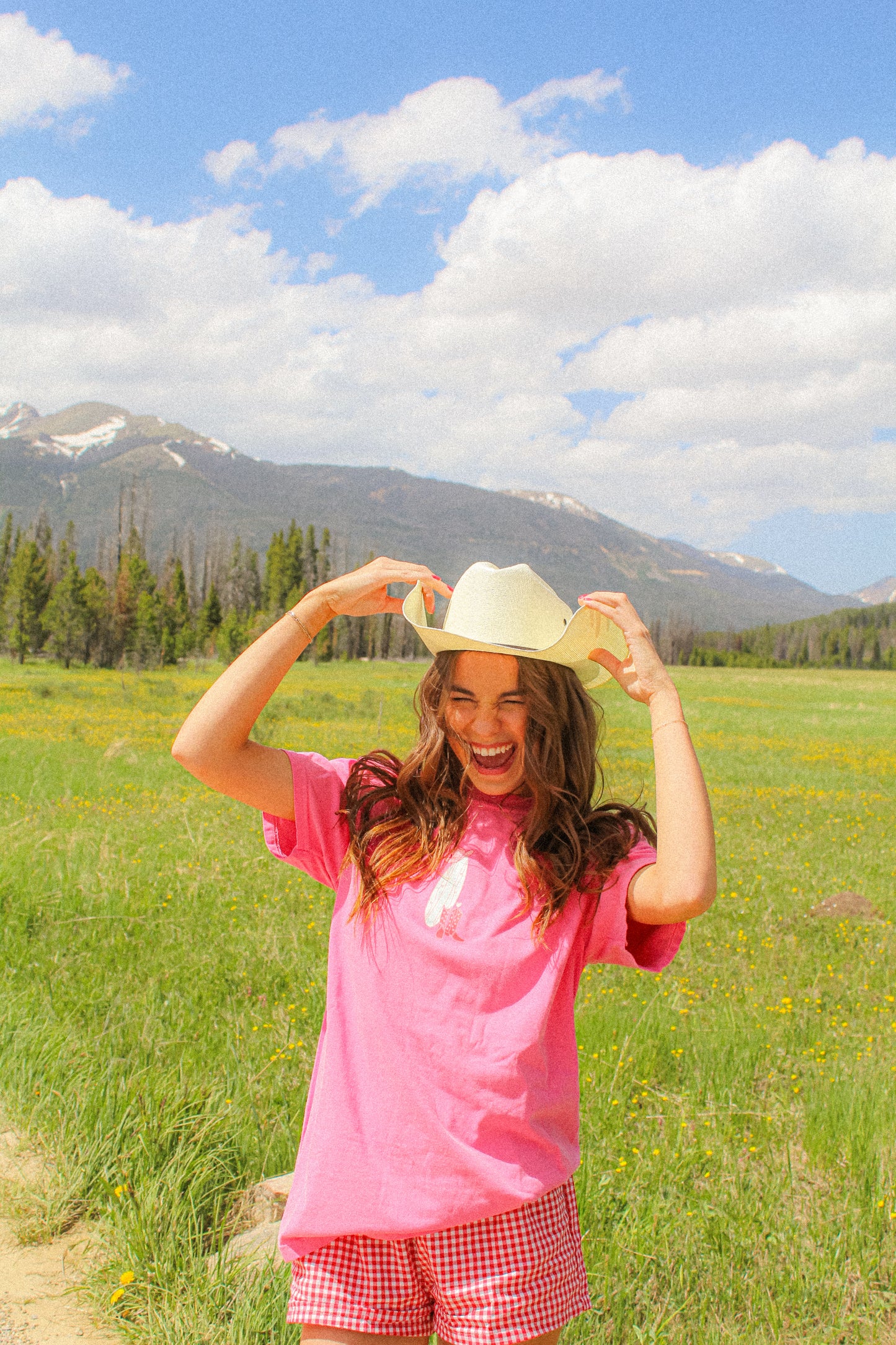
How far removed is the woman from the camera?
66.3 inches

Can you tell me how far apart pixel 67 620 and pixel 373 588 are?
2127 inches

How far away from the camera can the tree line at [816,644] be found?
465 ft

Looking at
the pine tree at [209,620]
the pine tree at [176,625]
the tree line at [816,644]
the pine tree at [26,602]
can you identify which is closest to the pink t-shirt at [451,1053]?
the pine tree at [26,602]

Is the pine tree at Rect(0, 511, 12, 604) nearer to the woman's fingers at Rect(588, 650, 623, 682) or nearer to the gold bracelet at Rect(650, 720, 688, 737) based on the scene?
the woman's fingers at Rect(588, 650, 623, 682)

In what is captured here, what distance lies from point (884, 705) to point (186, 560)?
370 feet

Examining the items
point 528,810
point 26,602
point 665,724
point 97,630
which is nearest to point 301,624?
point 528,810

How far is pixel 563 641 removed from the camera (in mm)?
1966

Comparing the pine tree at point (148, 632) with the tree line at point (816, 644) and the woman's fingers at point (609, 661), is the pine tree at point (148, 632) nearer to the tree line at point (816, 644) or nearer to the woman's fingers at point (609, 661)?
the woman's fingers at point (609, 661)

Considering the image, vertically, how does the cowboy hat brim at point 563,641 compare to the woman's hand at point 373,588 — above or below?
below

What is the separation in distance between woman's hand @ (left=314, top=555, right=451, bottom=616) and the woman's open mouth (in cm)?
36

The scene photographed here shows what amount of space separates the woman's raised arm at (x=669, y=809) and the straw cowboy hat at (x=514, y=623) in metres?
0.09

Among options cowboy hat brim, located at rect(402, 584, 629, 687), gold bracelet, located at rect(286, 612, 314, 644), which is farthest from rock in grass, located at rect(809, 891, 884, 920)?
gold bracelet, located at rect(286, 612, 314, 644)

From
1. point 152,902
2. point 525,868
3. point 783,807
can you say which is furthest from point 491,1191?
point 783,807

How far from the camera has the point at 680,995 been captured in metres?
5.77
